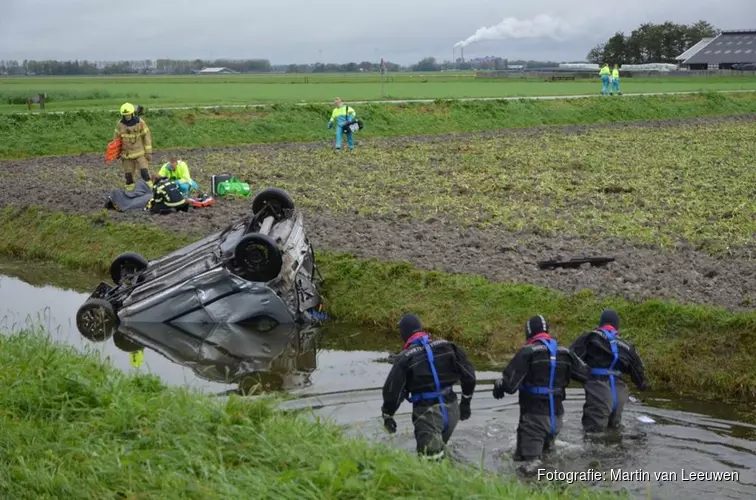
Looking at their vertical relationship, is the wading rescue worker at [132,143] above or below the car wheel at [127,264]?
above

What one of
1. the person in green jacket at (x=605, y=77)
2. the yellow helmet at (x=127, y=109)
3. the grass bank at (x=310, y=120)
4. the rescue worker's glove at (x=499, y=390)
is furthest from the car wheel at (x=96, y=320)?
the person in green jacket at (x=605, y=77)

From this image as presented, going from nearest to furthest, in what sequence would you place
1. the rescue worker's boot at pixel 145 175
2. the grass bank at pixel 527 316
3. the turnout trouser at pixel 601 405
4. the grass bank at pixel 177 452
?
the grass bank at pixel 177 452
the turnout trouser at pixel 601 405
the grass bank at pixel 527 316
the rescue worker's boot at pixel 145 175

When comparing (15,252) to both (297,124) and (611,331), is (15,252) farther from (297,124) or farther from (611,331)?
(297,124)

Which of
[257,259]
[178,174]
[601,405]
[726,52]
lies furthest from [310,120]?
[726,52]

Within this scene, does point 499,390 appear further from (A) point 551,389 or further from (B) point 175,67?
(B) point 175,67

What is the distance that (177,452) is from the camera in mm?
7883

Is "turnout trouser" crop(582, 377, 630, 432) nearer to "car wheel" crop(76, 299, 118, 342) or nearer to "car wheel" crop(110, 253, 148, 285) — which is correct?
"car wheel" crop(76, 299, 118, 342)

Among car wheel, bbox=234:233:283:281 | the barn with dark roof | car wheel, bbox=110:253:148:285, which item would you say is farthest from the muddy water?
the barn with dark roof

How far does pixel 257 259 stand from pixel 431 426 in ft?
18.5

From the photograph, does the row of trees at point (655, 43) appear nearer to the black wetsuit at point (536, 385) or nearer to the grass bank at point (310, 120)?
the grass bank at point (310, 120)

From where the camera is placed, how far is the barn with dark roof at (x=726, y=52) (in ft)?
314

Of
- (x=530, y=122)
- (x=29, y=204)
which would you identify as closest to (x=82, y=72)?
(x=530, y=122)

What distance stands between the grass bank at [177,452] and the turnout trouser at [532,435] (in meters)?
0.80

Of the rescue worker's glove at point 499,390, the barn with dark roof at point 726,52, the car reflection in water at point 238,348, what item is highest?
the barn with dark roof at point 726,52
